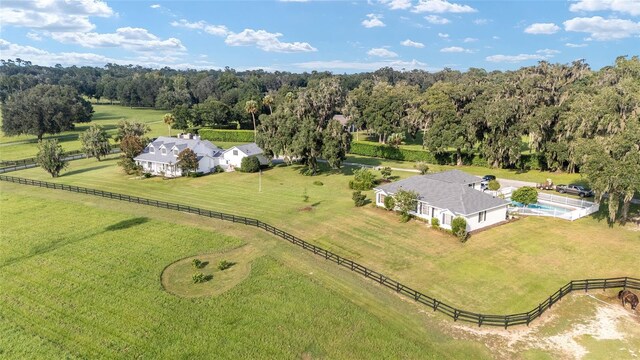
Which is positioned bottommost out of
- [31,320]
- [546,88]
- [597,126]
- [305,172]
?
[31,320]

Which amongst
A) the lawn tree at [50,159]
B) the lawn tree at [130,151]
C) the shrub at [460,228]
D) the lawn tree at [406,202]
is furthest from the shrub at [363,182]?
the lawn tree at [50,159]

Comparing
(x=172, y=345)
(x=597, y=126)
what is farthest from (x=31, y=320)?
(x=597, y=126)

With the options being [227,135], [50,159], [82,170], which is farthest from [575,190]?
[82,170]

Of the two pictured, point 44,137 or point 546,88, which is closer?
point 546,88

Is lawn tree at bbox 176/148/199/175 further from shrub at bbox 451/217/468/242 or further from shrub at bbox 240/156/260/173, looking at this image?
shrub at bbox 451/217/468/242

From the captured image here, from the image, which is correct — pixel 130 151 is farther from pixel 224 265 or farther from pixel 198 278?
pixel 198 278

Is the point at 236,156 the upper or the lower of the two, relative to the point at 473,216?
upper

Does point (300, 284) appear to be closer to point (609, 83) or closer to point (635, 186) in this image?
point (635, 186)

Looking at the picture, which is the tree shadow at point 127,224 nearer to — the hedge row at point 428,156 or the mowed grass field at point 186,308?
the mowed grass field at point 186,308
